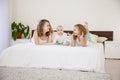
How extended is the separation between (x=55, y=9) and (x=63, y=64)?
286 cm

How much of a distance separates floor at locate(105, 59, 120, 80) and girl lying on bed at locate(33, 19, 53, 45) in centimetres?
131

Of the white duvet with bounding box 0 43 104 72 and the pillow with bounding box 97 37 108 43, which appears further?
the pillow with bounding box 97 37 108 43

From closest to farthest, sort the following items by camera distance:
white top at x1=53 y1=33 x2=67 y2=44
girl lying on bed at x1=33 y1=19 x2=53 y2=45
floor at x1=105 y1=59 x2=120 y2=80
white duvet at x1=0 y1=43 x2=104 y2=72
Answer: white duvet at x1=0 y1=43 x2=104 y2=72, floor at x1=105 y1=59 x2=120 y2=80, girl lying on bed at x1=33 y1=19 x2=53 y2=45, white top at x1=53 y1=33 x2=67 y2=44

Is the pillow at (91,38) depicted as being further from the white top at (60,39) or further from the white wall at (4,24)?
the white wall at (4,24)

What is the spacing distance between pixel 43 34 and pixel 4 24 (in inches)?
71.0

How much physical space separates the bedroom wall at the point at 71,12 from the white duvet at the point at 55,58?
243cm

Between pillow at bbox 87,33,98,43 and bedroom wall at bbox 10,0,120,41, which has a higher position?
bedroom wall at bbox 10,0,120,41

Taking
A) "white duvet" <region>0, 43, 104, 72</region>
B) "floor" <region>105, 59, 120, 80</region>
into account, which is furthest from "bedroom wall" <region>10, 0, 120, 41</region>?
"white duvet" <region>0, 43, 104, 72</region>

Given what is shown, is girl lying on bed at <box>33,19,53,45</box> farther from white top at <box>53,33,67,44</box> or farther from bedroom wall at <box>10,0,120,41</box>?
bedroom wall at <box>10,0,120,41</box>

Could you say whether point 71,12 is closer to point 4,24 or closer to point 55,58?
point 4,24

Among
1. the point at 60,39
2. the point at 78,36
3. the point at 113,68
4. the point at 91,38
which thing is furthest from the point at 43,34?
the point at 113,68

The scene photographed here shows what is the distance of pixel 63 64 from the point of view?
12.4ft

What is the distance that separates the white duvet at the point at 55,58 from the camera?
371 centimetres

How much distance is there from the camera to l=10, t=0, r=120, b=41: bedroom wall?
6.13 meters
